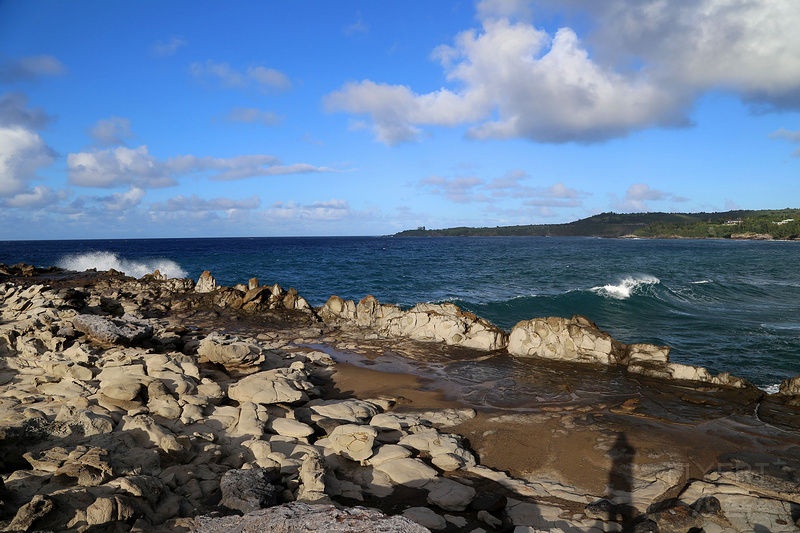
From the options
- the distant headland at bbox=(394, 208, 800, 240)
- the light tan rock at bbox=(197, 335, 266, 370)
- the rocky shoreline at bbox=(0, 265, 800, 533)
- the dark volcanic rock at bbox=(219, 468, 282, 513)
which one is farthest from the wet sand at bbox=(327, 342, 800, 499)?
the distant headland at bbox=(394, 208, 800, 240)

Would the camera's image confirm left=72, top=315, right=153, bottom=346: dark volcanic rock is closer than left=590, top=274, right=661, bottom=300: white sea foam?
Yes

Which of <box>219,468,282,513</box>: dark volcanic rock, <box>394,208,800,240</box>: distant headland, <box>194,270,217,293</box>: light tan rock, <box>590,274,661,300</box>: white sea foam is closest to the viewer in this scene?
<box>219,468,282,513</box>: dark volcanic rock

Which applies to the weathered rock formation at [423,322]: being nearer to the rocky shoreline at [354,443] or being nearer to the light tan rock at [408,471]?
the rocky shoreline at [354,443]

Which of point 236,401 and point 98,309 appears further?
point 98,309

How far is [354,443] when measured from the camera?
6.30 metres

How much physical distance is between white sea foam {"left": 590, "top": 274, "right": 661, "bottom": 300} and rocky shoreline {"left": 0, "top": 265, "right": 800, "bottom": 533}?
43.0ft

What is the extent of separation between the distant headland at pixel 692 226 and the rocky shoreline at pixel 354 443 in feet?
435

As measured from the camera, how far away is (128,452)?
5.33 m

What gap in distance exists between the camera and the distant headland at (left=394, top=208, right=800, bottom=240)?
4519 inches

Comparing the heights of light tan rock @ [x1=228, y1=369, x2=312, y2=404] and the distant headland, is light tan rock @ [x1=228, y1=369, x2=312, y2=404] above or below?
below

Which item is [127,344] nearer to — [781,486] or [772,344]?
[781,486]

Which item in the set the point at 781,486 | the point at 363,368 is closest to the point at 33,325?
the point at 363,368

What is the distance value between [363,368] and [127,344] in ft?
18.2

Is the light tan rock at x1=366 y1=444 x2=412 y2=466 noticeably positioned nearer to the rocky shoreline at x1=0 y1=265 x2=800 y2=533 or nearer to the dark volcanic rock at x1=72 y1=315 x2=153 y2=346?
the rocky shoreline at x1=0 y1=265 x2=800 y2=533
